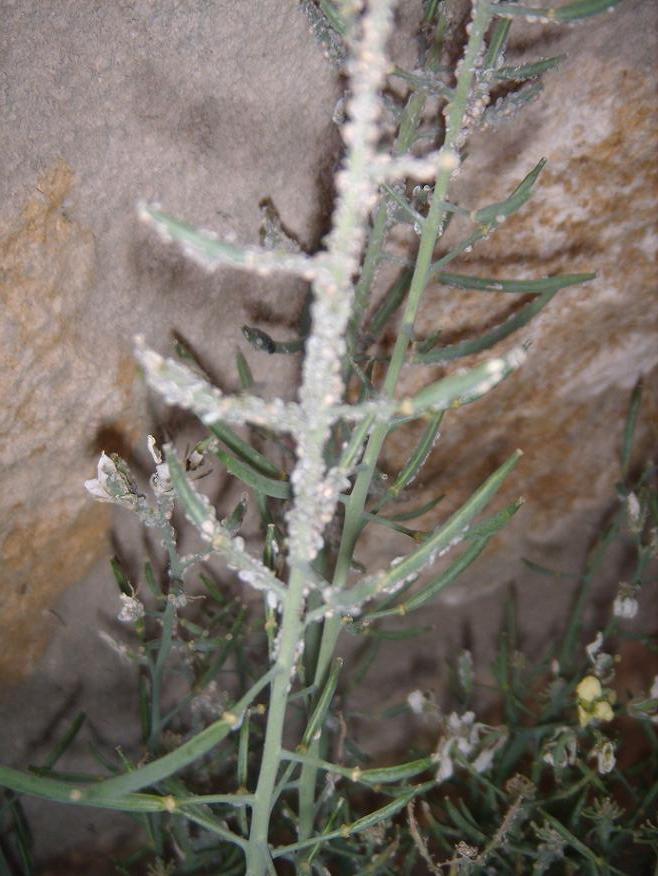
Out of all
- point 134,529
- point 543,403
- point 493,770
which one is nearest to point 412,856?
point 493,770

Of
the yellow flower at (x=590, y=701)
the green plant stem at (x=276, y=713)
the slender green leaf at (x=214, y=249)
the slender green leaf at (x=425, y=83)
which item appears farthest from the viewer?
the yellow flower at (x=590, y=701)

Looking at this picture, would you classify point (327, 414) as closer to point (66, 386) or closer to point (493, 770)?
point (66, 386)

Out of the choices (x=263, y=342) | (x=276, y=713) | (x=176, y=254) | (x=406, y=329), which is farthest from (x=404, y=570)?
(x=176, y=254)

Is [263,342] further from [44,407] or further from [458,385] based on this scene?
[458,385]

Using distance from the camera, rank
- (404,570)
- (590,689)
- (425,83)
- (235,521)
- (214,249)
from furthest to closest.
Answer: (590,689), (235,521), (425,83), (404,570), (214,249)

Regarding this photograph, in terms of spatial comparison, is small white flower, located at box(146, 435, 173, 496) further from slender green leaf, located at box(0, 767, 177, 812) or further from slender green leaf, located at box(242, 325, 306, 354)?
slender green leaf, located at box(0, 767, 177, 812)

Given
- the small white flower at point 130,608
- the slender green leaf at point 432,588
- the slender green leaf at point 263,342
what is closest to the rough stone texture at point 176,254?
the slender green leaf at point 263,342

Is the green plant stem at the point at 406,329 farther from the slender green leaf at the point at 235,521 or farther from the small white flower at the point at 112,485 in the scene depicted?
the small white flower at the point at 112,485
